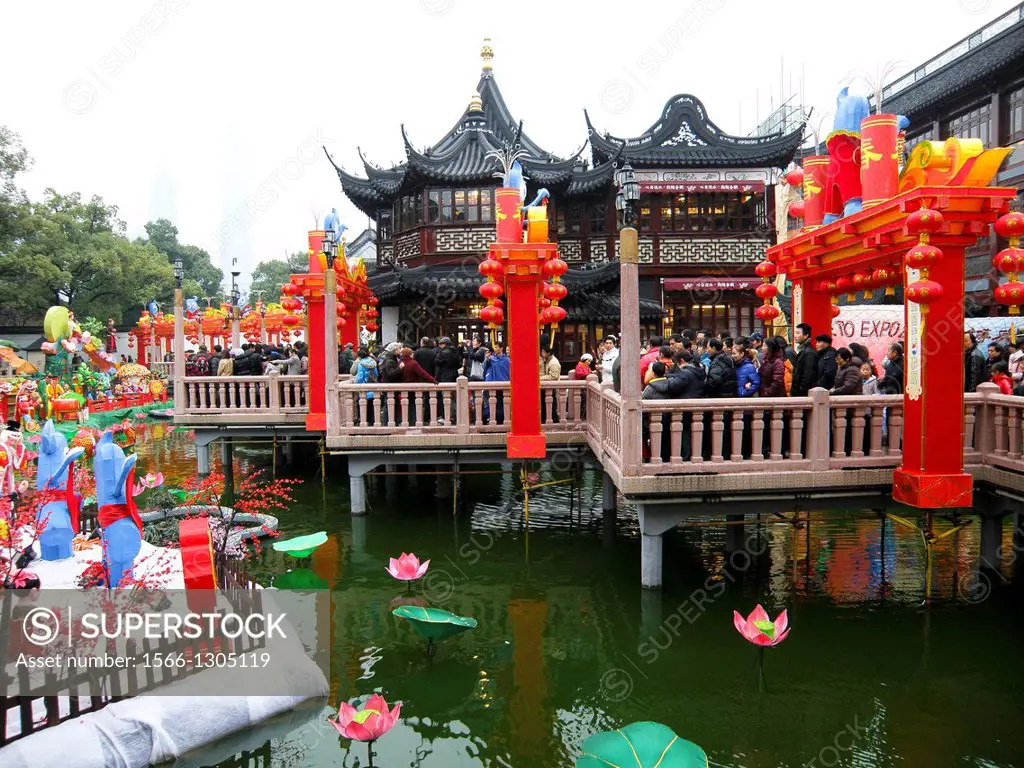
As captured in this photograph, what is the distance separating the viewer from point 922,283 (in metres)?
6.89

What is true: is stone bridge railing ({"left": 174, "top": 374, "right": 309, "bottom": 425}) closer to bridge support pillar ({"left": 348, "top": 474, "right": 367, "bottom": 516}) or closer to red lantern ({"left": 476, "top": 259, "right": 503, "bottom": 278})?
bridge support pillar ({"left": 348, "top": 474, "right": 367, "bottom": 516})

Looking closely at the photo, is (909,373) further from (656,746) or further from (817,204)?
(656,746)

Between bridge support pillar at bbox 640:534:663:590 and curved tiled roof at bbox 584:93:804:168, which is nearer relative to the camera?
bridge support pillar at bbox 640:534:663:590

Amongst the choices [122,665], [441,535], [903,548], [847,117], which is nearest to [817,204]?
[847,117]

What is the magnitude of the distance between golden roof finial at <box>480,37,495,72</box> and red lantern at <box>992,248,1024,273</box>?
78.9ft

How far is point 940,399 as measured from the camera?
23.5ft

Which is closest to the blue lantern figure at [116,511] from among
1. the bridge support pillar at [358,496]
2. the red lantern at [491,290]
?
the bridge support pillar at [358,496]

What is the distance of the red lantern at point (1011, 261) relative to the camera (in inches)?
260

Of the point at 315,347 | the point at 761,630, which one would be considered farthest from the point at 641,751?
the point at 315,347

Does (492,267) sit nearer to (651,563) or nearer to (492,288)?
(492,288)

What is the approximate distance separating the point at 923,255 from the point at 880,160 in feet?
4.24

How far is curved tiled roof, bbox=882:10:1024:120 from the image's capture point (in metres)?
20.9

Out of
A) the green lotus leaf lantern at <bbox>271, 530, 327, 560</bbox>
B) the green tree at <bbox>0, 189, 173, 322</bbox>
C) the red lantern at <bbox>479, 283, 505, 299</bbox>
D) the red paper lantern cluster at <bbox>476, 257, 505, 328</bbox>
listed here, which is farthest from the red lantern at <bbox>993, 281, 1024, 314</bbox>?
the green tree at <bbox>0, 189, 173, 322</bbox>

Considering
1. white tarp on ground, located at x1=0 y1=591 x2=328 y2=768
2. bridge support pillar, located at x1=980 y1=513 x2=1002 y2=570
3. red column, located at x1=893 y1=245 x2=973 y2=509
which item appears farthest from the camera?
bridge support pillar, located at x1=980 y1=513 x2=1002 y2=570
